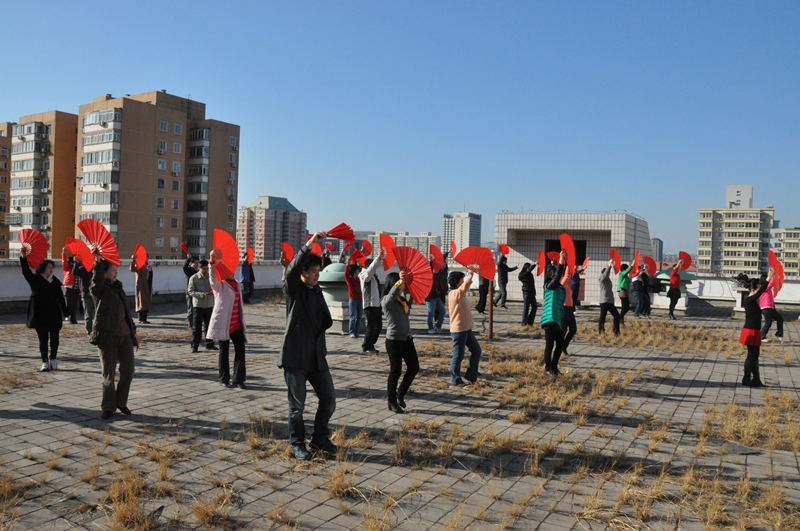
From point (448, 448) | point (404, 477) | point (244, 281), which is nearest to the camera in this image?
point (404, 477)

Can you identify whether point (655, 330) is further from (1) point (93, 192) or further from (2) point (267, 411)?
(1) point (93, 192)

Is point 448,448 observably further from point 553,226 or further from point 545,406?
point 553,226

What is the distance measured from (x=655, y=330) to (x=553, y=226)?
1001cm

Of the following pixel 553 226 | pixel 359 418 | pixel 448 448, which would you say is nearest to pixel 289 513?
pixel 448 448

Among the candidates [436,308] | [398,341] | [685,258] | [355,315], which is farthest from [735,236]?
[398,341]

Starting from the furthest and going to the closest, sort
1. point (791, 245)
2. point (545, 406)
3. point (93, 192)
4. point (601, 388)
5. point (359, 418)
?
point (791, 245) → point (93, 192) → point (601, 388) → point (545, 406) → point (359, 418)

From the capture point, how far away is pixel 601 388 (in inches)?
340

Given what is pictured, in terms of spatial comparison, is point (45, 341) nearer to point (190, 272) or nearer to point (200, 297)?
point (200, 297)

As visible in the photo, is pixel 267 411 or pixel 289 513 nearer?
pixel 289 513

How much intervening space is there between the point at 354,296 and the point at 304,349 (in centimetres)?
809

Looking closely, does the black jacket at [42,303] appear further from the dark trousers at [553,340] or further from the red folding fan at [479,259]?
the dark trousers at [553,340]

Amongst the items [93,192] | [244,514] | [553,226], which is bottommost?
[244,514]

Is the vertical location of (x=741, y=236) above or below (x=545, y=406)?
above

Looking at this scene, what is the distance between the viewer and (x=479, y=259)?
8.64 metres
